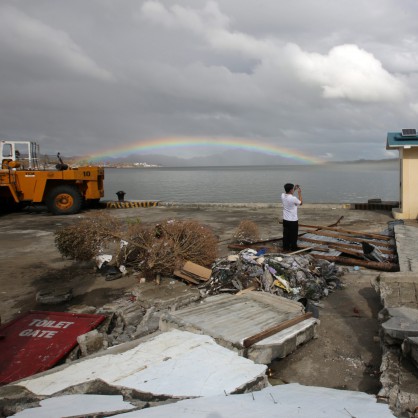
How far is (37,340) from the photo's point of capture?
4.48 metres

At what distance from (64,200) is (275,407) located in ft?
49.5

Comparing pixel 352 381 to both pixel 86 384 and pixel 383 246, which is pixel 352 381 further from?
pixel 383 246

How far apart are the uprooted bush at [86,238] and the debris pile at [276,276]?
2.25m

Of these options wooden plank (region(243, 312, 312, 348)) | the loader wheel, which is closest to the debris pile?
wooden plank (region(243, 312, 312, 348))

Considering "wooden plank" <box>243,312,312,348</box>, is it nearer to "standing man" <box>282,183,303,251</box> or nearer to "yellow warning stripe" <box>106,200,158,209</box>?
"standing man" <box>282,183,303,251</box>

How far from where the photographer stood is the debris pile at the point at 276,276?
5.80 m

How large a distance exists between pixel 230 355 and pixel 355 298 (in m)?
3.10

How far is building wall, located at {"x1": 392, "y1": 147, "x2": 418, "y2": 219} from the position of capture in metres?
12.8

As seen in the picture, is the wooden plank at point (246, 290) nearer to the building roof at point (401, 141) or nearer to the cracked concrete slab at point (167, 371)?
the cracked concrete slab at point (167, 371)

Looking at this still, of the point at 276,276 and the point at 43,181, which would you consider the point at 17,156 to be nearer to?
the point at 43,181

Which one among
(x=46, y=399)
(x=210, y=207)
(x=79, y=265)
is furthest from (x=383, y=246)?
(x=210, y=207)

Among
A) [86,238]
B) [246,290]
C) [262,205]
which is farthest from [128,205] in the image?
[246,290]

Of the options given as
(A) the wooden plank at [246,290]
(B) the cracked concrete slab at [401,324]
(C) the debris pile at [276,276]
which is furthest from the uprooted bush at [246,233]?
(B) the cracked concrete slab at [401,324]

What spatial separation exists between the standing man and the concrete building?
644cm
